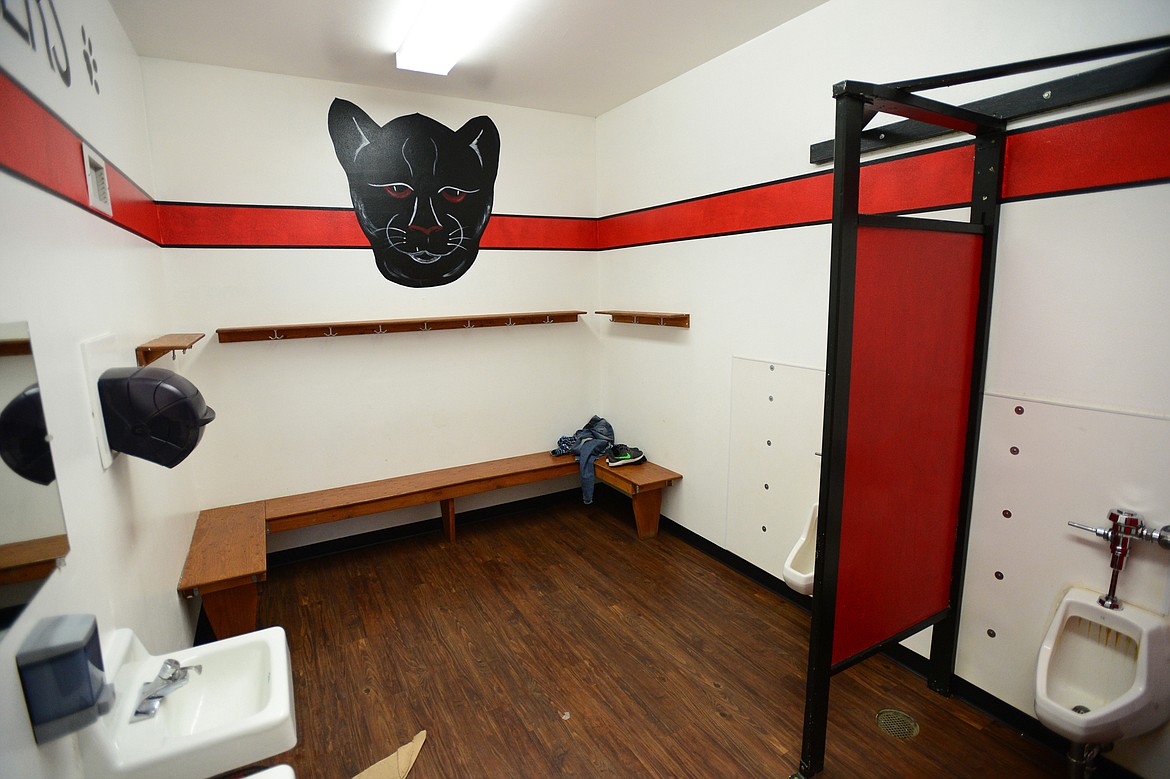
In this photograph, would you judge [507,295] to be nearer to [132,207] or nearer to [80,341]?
[132,207]

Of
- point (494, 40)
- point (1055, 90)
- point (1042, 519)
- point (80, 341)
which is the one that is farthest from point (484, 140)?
point (1042, 519)

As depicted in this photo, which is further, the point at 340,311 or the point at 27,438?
the point at 340,311

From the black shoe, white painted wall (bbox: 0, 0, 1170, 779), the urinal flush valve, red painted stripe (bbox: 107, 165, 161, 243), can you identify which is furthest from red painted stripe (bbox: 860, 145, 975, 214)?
red painted stripe (bbox: 107, 165, 161, 243)

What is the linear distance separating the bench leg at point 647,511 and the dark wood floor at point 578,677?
0.20 meters

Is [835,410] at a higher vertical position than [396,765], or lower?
higher

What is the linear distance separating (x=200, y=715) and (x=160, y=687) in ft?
0.53

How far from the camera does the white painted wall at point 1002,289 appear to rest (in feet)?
5.70

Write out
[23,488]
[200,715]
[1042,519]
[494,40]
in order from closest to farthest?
[23,488] < [200,715] < [1042,519] < [494,40]

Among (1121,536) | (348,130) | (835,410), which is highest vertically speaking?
(348,130)

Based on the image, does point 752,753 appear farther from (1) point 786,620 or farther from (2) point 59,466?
(2) point 59,466

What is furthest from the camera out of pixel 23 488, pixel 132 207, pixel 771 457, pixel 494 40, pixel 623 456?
pixel 623 456

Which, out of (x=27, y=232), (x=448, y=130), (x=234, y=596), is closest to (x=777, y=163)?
(x=448, y=130)

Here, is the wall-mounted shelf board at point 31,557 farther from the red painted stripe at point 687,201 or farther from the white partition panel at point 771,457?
the white partition panel at point 771,457

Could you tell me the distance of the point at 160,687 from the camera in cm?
153
